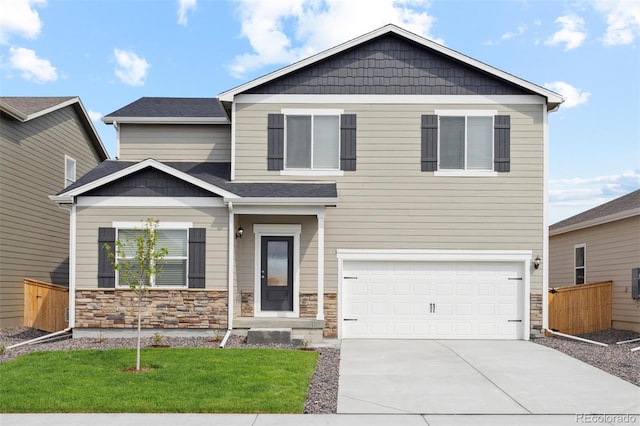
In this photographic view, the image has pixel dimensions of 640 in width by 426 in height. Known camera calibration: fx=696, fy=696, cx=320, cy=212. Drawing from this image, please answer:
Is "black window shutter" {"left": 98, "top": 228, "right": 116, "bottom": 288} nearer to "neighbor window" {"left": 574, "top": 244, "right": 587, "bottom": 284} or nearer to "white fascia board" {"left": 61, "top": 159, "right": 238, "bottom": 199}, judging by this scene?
"white fascia board" {"left": 61, "top": 159, "right": 238, "bottom": 199}

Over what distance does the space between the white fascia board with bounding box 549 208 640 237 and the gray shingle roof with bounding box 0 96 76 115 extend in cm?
1586

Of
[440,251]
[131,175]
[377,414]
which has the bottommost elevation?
[377,414]

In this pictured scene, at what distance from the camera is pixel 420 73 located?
16688mm

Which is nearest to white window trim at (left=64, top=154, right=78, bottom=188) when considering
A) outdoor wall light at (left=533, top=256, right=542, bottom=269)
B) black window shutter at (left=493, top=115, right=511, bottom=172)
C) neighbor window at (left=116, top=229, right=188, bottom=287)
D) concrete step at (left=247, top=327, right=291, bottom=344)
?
neighbor window at (left=116, top=229, right=188, bottom=287)

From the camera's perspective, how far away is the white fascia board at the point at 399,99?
16.6m

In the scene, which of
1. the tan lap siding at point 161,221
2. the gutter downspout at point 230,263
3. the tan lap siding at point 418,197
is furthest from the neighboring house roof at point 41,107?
the gutter downspout at point 230,263

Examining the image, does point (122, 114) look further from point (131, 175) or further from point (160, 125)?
point (131, 175)

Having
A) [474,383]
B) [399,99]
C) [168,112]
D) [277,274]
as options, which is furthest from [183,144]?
[474,383]

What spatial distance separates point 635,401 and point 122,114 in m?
13.9

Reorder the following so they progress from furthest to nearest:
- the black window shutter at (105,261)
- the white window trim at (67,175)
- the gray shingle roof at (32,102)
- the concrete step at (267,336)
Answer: the white window trim at (67,175) < the gray shingle roof at (32,102) < the black window shutter at (105,261) < the concrete step at (267,336)

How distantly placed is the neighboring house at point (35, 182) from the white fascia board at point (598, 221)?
15.5m

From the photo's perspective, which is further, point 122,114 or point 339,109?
point 122,114
